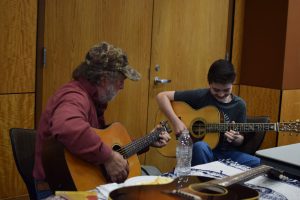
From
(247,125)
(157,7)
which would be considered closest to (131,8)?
(157,7)

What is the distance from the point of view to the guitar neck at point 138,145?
2368 mm

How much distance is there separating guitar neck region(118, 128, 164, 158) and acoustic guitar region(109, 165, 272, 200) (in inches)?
33.3

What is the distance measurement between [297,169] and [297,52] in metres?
2.76

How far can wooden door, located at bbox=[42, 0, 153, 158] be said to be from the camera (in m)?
3.25

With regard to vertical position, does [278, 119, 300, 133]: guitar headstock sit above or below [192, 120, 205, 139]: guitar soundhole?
above

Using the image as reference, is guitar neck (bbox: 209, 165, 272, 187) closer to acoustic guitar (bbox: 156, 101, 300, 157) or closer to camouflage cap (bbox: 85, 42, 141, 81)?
camouflage cap (bbox: 85, 42, 141, 81)

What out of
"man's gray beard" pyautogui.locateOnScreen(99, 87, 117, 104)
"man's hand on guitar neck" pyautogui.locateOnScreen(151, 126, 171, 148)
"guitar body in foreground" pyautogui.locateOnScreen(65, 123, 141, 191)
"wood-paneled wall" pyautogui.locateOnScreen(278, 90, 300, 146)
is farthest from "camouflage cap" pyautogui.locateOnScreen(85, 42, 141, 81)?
"wood-paneled wall" pyautogui.locateOnScreen(278, 90, 300, 146)

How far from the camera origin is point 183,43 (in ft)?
13.2

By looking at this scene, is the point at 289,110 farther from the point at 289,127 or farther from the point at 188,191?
the point at 188,191

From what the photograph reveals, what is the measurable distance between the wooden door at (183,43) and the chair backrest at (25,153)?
1.73 metres

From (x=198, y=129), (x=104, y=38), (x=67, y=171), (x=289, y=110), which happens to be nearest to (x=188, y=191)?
(x=67, y=171)

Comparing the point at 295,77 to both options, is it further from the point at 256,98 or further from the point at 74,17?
the point at 74,17

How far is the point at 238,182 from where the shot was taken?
64.7 inches

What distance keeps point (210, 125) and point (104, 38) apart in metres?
1.09
